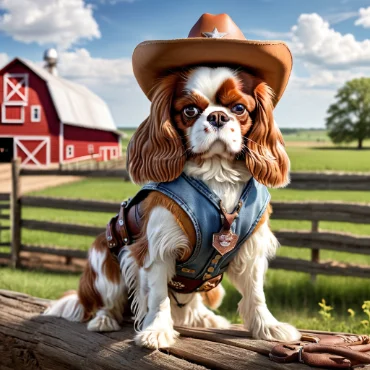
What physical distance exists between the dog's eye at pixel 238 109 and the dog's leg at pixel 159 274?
47 cm

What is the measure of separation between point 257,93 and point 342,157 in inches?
752

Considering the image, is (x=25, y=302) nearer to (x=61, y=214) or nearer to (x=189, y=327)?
(x=189, y=327)

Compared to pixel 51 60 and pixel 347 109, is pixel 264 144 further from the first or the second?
pixel 347 109

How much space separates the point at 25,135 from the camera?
52.9ft

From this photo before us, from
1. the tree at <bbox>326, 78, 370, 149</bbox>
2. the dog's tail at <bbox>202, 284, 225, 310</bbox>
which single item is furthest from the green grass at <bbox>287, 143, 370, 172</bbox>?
the dog's tail at <bbox>202, 284, 225, 310</bbox>

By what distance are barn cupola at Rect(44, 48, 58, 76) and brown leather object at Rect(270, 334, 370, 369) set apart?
1813cm

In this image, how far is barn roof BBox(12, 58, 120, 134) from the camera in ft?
54.0

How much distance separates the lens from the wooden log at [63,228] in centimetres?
660

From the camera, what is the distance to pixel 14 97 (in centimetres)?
1656

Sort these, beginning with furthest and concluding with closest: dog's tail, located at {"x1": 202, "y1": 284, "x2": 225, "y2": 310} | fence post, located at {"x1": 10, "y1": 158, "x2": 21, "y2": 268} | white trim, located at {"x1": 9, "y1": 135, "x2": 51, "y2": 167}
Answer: white trim, located at {"x1": 9, "y1": 135, "x2": 51, "y2": 167}
fence post, located at {"x1": 10, "y1": 158, "x2": 21, "y2": 268}
dog's tail, located at {"x1": 202, "y1": 284, "x2": 225, "y2": 310}

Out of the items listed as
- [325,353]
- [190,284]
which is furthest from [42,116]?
[325,353]

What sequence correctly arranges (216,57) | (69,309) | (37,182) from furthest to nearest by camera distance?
(37,182)
(69,309)
(216,57)

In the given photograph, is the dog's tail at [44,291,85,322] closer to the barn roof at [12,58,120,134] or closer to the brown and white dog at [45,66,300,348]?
the brown and white dog at [45,66,300,348]

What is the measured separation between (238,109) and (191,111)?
17 centimetres
